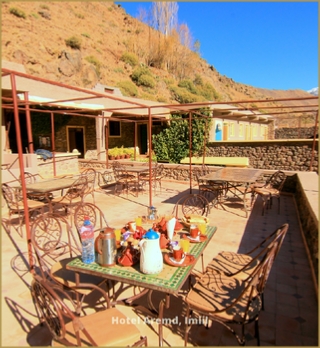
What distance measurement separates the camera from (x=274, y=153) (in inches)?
470

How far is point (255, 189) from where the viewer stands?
6.07 m

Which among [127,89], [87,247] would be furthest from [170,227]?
[127,89]

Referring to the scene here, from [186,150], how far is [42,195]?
911 centimetres

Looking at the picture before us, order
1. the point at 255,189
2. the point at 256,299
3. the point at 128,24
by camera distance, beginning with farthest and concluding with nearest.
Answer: the point at 128,24 → the point at 255,189 → the point at 256,299

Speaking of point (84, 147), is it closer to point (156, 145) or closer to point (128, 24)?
point (156, 145)

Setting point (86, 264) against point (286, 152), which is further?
point (286, 152)

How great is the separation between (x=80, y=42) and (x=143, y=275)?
3325 centimetres

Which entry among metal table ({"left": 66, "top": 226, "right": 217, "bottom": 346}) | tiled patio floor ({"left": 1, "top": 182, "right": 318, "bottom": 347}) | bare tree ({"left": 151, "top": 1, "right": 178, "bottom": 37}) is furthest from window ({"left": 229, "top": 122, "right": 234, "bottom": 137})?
bare tree ({"left": 151, "top": 1, "right": 178, "bottom": 37})

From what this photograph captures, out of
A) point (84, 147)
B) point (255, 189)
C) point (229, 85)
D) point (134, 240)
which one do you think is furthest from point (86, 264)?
point (229, 85)

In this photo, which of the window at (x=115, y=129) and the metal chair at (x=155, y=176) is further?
the window at (x=115, y=129)

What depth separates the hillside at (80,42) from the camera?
25000mm

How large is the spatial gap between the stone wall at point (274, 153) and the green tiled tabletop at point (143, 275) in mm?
10711

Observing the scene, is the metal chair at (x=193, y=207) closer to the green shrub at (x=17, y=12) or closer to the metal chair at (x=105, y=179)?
the metal chair at (x=105, y=179)

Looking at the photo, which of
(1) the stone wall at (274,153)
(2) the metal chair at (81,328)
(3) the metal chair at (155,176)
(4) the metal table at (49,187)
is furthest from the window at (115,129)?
(2) the metal chair at (81,328)
